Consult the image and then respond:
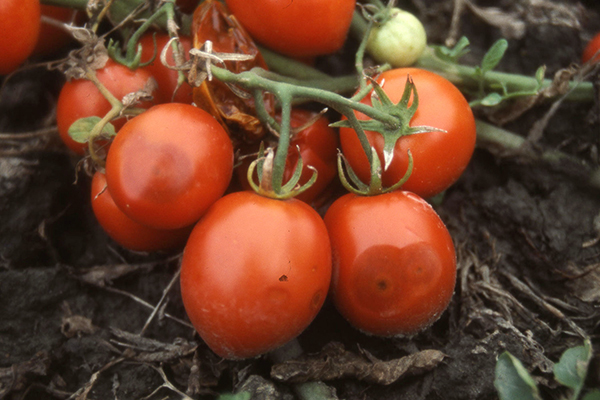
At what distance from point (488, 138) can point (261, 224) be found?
1051mm

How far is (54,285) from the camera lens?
5.47 ft

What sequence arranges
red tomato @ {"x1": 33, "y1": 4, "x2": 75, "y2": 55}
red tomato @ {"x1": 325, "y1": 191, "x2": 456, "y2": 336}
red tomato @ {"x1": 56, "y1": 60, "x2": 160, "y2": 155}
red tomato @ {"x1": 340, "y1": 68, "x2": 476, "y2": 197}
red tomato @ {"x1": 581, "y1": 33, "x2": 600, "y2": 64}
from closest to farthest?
red tomato @ {"x1": 325, "y1": 191, "x2": 456, "y2": 336}
red tomato @ {"x1": 340, "y1": 68, "x2": 476, "y2": 197}
red tomato @ {"x1": 56, "y1": 60, "x2": 160, "y2": 155}
red tomato @ {"x1": 33, "y1": 4, "x2": 75, "y2": 55}
red tomato @ {"x1": 581, "y1": 33, "x2": 600, "y2": 64}

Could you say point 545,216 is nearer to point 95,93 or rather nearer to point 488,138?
point 488,138

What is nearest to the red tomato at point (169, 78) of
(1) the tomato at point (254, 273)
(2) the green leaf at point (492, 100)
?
(1) the tomato at point (254, 273)

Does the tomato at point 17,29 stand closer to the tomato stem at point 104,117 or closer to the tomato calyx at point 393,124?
the tomato stem at point 104,117

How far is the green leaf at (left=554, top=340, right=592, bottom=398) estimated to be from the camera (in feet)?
3.94

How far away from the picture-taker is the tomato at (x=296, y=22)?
150 cm

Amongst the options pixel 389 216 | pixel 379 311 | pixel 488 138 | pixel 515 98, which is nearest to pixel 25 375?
pixel 379 311

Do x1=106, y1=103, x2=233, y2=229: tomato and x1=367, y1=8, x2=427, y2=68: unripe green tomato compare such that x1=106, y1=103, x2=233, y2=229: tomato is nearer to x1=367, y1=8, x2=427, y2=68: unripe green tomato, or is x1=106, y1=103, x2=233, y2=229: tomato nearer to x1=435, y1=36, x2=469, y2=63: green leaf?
x1=367, y1=8, x2=427, y2=68: unripe green tomato

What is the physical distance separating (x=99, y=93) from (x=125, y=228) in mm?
423

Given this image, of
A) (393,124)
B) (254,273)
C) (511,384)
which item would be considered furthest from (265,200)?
(511,384)

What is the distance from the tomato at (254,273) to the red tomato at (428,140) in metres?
0.29

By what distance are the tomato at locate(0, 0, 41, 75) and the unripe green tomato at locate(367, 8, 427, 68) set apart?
1064 millimetres

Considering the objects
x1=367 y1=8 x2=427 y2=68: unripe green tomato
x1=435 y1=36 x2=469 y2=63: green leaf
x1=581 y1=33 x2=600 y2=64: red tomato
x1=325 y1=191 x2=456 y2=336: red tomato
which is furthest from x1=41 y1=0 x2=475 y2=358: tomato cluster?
x1=581 y1=33 x2=600 y2=64: red tomato
